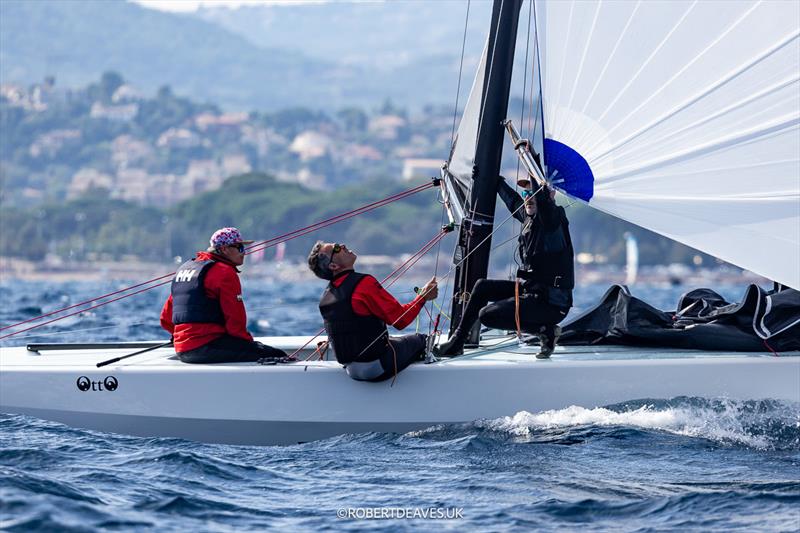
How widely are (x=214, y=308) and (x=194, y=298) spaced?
0.31ft

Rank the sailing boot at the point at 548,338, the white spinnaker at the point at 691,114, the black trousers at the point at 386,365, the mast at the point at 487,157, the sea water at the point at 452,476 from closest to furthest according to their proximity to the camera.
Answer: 1. the sea water at the point at 452,476
2. the white spinnaker at the point at 691,114
3. the black trousers at the point at 386,365
4. the sailing boot at the point at 548,338
5. the mast at the point at 487,157

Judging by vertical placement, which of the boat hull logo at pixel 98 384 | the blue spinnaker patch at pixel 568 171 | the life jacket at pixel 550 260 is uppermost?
the blue spinnaker patch at pixel 568 171

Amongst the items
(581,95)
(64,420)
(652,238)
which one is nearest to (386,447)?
(64,420)

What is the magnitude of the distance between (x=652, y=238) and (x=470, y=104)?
7356cm

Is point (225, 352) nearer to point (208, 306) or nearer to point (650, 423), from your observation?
point (208, 306)

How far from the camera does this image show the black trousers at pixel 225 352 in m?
5.23

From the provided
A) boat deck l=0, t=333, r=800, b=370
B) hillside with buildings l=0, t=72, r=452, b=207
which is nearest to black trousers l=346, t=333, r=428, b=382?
boat deck l=0, t=333, r=800, b=370

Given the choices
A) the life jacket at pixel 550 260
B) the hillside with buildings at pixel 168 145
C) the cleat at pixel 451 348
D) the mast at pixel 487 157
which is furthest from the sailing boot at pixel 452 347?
the hillside with buildings at pixel 168 145

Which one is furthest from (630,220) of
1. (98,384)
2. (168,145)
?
(168,145)

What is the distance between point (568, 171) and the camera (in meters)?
5.42

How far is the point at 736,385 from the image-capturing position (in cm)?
503

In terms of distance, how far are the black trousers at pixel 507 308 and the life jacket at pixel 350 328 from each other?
483mm

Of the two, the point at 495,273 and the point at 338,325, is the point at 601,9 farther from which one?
the point at 495,273

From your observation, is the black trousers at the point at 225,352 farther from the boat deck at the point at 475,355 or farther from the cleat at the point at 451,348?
the cleat at the point at 451,348
